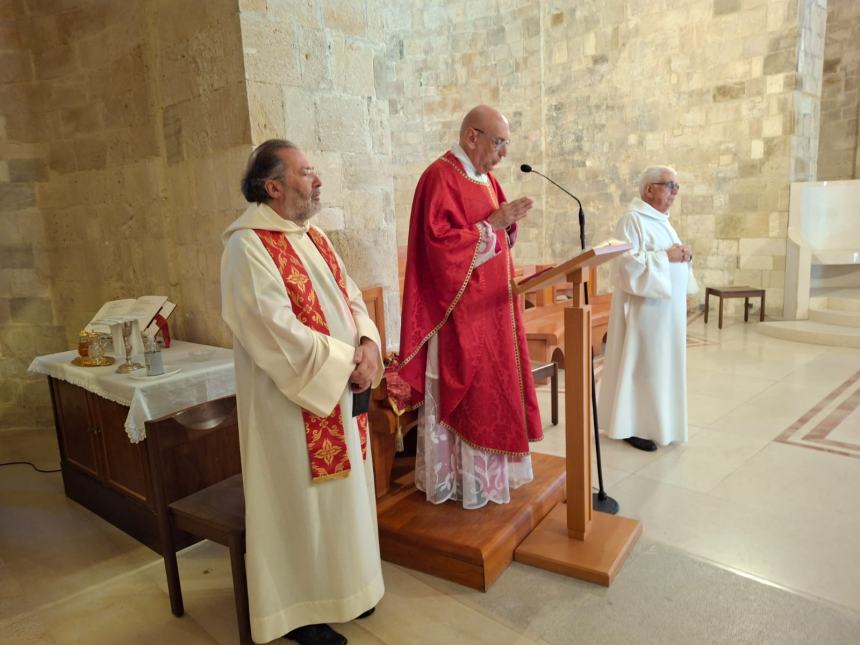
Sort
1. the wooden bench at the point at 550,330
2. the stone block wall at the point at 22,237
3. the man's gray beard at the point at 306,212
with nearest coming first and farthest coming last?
the man's gray beard at the point at 306,212 → the stone block wall at the point at 22,237 → the wooden bench at the point at 550,330

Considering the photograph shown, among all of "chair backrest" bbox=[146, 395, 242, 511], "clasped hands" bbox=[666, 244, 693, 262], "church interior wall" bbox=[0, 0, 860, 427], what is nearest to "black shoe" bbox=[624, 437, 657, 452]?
"clasped hands" bbox=[666, 244, 693, 262]

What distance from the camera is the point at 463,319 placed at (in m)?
2.71

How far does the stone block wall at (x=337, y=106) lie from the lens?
321cm

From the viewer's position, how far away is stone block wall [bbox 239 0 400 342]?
321 cm

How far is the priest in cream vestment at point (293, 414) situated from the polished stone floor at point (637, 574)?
306 millimetres

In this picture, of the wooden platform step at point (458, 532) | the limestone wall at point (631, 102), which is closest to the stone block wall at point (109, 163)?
the wooden platform step at point (458, 532)

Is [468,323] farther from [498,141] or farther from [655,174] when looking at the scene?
[655,174]

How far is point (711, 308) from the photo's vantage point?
8.67m

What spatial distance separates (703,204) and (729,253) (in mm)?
766

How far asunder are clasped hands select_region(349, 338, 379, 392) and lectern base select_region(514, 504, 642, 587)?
43.4 inches

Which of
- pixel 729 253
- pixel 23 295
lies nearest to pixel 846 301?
pixel 729 253

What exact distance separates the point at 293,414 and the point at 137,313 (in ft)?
6.04

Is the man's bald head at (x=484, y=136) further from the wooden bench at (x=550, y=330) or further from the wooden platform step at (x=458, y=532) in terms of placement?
the wooden bench at (x=550, y=330)

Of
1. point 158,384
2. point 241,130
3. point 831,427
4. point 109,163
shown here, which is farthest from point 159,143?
point 831,427
